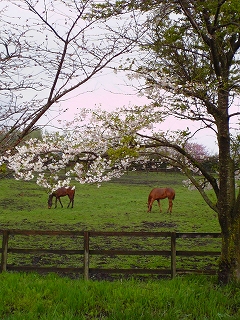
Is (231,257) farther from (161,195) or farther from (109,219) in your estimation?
(161,195)

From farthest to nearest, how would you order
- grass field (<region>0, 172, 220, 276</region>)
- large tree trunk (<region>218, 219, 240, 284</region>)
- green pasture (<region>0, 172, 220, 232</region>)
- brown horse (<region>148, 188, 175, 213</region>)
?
brown horse (<region>148, 188, 175, 213</region>)
green pasture (<region>0, 172, 220, 232</region>)
grass field (<region>0, 172, 220, 276</region>)
large tree trunk (<region>218, 219, 240, 284</region>)

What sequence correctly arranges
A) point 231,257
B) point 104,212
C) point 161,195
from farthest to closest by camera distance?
point 161,195, point 104,212, point 231,257

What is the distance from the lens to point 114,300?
518cm

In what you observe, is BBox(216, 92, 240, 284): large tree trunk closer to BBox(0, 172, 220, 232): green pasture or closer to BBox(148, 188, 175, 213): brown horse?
BBox(0, 172, 220, 232): green pasture

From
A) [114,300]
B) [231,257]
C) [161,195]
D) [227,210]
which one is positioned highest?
[161,195]

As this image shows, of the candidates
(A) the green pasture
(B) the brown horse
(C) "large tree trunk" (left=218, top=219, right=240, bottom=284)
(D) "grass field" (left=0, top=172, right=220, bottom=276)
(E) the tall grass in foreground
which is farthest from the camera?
(B) the brown horse

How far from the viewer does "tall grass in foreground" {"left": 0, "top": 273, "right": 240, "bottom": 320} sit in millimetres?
4719

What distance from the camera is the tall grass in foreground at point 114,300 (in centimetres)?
472

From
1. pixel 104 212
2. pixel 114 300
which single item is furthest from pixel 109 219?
pixel 114 300

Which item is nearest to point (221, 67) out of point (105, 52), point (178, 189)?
point (105, 52)

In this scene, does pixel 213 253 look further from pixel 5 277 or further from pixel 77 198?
pixel 77 198

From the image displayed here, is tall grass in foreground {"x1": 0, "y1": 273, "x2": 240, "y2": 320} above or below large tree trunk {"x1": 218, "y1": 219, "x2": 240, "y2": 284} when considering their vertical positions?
below

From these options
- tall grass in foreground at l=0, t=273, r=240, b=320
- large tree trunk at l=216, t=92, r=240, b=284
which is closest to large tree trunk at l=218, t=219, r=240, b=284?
large tree trunk at l=216, t=92, r=240, b=284

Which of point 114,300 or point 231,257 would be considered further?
point 231,257
